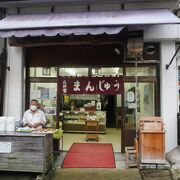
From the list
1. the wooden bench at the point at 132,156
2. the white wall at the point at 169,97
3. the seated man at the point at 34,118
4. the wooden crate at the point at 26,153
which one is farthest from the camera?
the white wall at the point at 169,97

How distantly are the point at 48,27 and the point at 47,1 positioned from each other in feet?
5.99

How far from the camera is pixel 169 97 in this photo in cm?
884

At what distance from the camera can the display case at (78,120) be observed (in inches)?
557

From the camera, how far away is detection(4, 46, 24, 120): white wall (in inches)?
364

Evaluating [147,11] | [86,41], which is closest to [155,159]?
[86,41]

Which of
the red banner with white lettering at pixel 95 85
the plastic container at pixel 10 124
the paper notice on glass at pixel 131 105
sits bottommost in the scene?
the plastic container at pixel 10 124

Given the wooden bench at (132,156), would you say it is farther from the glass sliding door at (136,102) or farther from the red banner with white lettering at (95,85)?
the red banner with white lettering at (95,85)

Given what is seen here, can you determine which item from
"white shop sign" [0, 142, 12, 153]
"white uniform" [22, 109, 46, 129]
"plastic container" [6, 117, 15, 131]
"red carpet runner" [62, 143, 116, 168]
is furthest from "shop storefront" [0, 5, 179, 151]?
"white shop sign" [0, 142, 12, 153]

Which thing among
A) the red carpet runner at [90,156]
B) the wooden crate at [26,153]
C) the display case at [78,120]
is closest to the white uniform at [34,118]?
the wooden crate at [26,153]

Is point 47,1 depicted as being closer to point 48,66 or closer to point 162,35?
point 48,66

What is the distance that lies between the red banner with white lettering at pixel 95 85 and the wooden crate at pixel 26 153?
2.80 m

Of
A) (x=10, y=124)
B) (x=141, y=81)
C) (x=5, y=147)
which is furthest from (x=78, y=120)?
(x=5, y=147)

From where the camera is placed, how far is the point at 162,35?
870 cm

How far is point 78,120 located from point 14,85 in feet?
19.0
